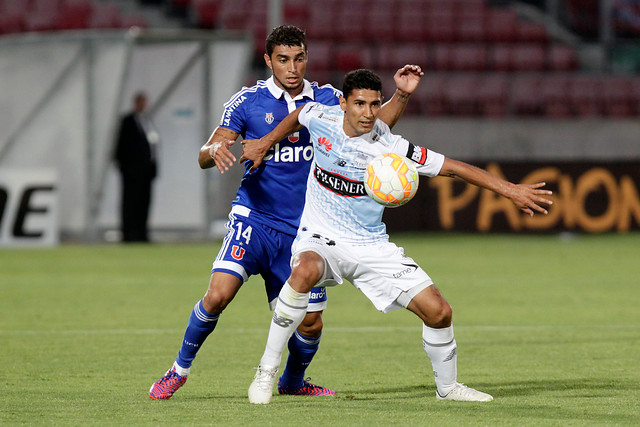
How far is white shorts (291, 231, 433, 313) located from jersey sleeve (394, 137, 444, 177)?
0.42m

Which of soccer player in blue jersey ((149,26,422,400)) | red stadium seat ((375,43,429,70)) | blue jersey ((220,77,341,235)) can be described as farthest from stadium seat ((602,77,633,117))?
blue jersey ((220,77,341,235))

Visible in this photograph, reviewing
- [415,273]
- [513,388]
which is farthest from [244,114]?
[513,388]

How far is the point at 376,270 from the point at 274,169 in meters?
0.91

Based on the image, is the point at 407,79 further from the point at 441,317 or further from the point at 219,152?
the point at 441,317

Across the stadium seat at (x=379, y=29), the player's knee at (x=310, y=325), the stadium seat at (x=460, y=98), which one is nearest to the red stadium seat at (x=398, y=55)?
the stadium seat at (x=379, y=29)

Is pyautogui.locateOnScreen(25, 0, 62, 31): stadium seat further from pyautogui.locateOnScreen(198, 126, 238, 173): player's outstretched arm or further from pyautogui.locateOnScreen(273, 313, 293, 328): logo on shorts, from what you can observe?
pyautogui.locateOnScreen(273, 313, 293, 328): logo on shorts

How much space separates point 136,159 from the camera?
15805mm

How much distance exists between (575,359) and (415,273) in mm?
1986

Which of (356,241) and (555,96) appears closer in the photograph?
(356,241)

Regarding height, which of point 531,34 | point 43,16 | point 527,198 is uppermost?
point 527,198

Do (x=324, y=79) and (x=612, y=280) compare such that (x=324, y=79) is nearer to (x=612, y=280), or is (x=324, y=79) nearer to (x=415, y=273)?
(x=612, y=280)

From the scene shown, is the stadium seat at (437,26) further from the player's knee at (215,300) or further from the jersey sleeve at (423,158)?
the player's knee at (215,300)

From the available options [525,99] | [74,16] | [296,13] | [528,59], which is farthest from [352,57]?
[74,16]

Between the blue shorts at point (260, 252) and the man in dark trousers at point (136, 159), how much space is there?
9.97m
